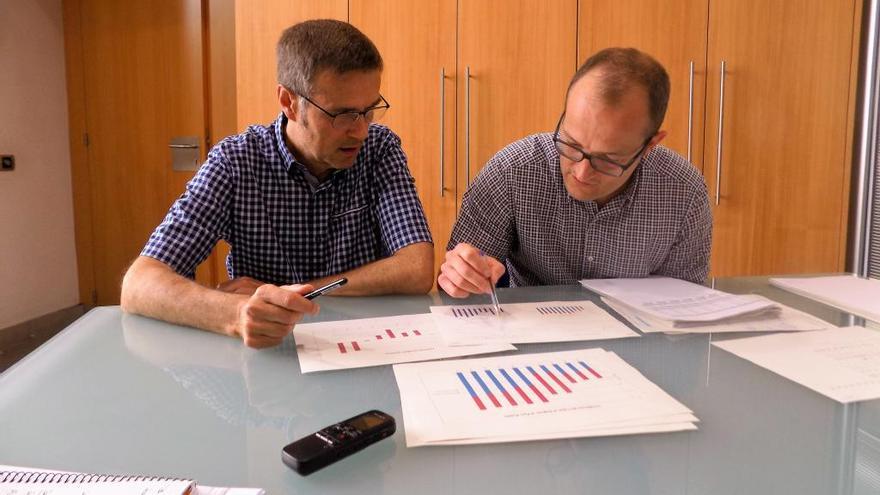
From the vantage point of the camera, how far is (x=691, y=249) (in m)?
1.72

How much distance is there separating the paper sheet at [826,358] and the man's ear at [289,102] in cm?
113

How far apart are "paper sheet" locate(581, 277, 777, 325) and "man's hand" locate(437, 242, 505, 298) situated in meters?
0.27

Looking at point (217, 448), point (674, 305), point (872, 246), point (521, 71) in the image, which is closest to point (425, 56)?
point (521, 71)

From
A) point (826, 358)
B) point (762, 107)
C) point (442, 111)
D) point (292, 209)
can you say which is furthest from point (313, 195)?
point (762, 107)

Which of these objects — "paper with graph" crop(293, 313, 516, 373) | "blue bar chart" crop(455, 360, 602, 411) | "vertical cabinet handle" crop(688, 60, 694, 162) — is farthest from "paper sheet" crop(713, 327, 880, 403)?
"vertical cabinet handle" crop(688, 60, 694, 162)

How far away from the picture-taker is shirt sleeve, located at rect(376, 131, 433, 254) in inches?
64.8

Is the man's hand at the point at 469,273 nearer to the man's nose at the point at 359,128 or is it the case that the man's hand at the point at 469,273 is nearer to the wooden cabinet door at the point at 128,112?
the man's nose at the point at 359,128

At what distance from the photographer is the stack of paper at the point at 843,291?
4.19 ft

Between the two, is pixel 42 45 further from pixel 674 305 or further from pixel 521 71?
pixel 674 305

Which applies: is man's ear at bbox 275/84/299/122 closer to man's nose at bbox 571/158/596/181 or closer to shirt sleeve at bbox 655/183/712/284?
man's nose at bbox 571/158/596/181

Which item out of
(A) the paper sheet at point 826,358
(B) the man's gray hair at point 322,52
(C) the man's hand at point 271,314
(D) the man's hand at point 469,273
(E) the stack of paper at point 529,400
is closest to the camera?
(E) the stack of paper at point 529,400

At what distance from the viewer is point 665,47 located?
2.86 meters

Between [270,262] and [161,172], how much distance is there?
8.97ft

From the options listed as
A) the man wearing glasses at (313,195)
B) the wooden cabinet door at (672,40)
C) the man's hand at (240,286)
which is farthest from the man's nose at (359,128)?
the wooden cabinet door at (672,40)
